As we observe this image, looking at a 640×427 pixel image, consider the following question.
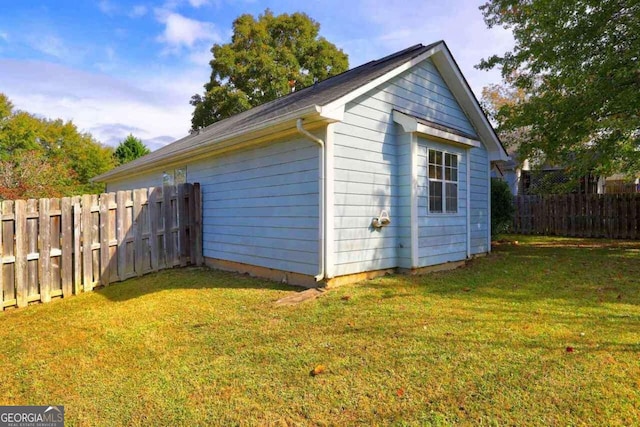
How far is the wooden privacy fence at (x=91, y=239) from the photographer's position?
5543 millimetres

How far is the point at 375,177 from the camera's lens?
6523 millimetres

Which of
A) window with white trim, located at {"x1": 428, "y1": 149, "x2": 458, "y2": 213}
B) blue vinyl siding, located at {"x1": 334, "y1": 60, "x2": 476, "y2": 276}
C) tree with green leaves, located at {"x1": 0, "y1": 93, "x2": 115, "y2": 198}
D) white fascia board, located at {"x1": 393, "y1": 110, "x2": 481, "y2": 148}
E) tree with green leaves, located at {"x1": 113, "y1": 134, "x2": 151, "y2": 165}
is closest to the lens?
blue vinyl siding, located at {"x1": 334, "y1": 60, "x2": 476, "y2": 276}

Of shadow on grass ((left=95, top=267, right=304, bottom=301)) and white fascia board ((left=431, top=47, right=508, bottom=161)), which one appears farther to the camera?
white fascia board ((left=431, top=47, right=508, bottom=161))

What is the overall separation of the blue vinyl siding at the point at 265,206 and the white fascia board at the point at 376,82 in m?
0.79

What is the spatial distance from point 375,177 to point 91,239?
5346 millimetres

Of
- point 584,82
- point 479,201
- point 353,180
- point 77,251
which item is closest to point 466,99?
point 479,201

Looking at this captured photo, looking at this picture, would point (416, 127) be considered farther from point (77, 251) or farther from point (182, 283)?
point (77, 251)

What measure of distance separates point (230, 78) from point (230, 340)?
2459 cm

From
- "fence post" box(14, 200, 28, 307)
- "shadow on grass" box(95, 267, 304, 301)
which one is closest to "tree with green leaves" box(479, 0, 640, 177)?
"shadow on grass" box(95, 267, 304, 301)

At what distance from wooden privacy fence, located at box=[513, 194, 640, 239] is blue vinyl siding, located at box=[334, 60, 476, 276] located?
34.2 ft

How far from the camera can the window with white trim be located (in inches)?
286

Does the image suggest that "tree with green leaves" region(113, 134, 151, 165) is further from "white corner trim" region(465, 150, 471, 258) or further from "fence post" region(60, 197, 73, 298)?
"white corner trim" region(465, 150, 471, 258)

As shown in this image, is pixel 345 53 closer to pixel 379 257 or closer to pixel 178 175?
pixel 178 175

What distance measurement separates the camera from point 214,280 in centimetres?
695
